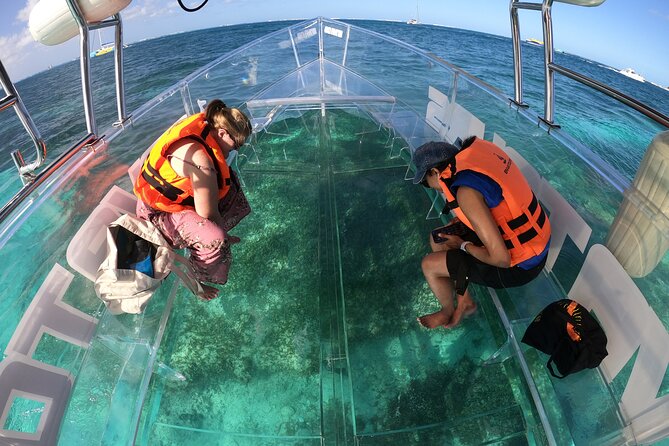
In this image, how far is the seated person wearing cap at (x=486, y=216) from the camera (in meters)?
1.42

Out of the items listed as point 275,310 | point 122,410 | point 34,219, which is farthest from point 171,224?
point 122,410

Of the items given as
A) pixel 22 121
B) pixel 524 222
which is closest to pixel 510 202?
pixel 524 222

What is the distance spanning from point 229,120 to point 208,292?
2.76 ft

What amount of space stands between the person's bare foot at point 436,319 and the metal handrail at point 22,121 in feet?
5.40

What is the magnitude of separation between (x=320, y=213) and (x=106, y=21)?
1.46 meters

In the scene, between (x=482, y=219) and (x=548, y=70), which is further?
(x=548, y=70)

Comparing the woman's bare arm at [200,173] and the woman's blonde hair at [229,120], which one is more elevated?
the woman's blonde hair at [229,120]

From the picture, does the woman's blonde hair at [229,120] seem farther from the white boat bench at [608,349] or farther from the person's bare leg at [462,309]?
the white boat bench at [608,349]

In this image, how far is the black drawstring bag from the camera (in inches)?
50.6

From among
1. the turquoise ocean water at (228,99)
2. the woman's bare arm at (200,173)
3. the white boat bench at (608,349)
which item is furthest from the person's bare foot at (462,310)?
the turquoise ocean water at (228,99)

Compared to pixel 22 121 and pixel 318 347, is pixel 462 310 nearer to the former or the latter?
pixel 318 347

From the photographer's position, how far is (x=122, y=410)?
149 cm

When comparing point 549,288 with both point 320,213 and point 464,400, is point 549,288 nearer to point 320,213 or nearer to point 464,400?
point 464,400

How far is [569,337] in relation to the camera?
4.30ft
